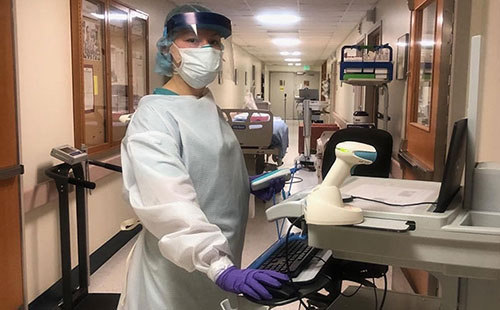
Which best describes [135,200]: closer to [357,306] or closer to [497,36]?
[357,306]

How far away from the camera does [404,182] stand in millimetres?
1441

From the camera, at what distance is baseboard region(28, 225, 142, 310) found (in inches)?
108

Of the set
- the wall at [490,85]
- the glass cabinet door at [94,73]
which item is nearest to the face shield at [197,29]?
the wall at [490,85]

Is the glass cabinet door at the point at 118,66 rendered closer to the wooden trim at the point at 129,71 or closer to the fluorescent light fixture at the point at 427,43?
the wooden trim at the point at 129,71

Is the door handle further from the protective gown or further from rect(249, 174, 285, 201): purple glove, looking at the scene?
rect(249, 174, 285, 201): purple glove

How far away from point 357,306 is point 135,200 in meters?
0.73

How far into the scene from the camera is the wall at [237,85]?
887 centimetres

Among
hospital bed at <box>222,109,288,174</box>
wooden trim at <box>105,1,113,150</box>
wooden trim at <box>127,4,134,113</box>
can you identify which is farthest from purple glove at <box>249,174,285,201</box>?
hospital bed at <box>222,109,288,174</box>

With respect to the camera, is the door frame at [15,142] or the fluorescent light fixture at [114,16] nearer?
the door frame at [15,142]

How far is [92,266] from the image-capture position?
11.2 ft

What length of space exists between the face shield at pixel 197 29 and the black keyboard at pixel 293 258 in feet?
2.43

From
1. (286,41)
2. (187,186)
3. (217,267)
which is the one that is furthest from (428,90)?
(286,41)

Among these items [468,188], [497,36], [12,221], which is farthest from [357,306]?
[12,221]

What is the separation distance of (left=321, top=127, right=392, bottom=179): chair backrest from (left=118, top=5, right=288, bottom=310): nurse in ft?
Answer: 4.21
